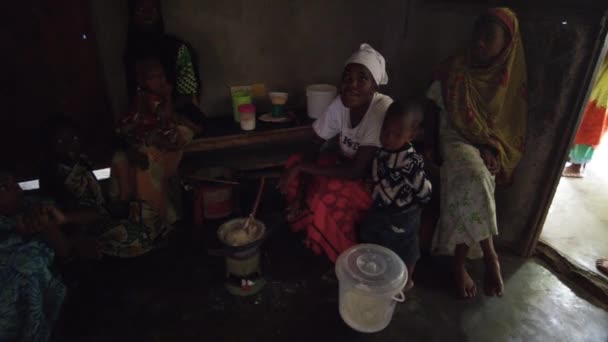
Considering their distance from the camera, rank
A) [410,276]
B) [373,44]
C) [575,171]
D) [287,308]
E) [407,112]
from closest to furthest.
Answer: [407,112]
[287,308]
[410,276]
[373,44]
[575,171]

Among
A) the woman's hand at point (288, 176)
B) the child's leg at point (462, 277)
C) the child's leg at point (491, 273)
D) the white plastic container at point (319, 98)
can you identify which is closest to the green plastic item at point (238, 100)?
the white plastic container at point (319, 98)

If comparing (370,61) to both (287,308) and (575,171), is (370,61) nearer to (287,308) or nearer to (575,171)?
(287,308)

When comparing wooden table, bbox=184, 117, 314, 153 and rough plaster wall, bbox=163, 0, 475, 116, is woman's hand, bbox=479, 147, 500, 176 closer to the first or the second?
rough plaster wall, bbox=163, 0, 475, 116

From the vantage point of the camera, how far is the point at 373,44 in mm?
3148

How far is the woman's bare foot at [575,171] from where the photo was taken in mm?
3352

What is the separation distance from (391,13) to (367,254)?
7.55ft

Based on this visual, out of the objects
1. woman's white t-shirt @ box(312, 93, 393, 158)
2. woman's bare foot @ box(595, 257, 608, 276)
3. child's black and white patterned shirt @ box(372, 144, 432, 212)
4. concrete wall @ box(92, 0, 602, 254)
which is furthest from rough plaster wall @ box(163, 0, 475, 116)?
woman's bare foot @ box(595, 257, 608, 276)

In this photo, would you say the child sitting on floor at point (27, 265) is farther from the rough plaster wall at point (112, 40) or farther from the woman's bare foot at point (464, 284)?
the woman's bare foot at point (464, 284)

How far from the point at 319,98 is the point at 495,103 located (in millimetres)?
1213

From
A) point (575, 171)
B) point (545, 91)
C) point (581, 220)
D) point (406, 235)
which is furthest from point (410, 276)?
point (575, 171)

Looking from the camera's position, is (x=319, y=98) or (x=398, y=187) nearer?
(x=398, y=187)

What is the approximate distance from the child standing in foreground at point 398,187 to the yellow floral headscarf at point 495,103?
1.67 feet

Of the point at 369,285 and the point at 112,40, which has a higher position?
the point at 112,40

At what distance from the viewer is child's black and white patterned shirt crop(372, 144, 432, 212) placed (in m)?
1.83
